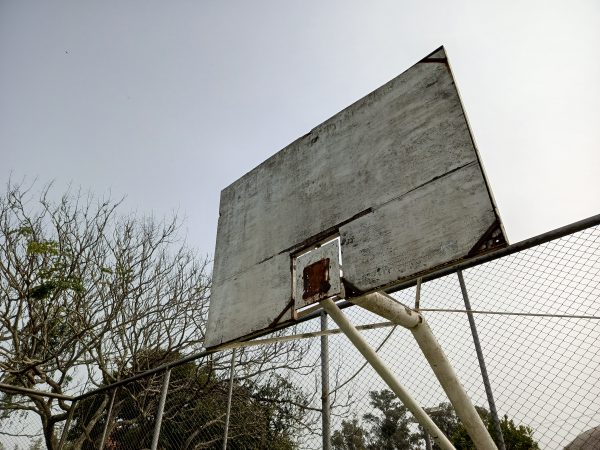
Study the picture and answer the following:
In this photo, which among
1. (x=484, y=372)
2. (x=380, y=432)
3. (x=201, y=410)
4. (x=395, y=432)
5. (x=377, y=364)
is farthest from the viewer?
(x=201, y=410)

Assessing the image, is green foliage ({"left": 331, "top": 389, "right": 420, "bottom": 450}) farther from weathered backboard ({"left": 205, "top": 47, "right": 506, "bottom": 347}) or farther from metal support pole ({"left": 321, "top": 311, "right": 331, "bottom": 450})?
weathered backboard ({"left": 205, "top": 47, "right": 506, "bottom": 347})

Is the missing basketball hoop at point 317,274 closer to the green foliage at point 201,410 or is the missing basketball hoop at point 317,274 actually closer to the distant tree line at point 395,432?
the distant tree line at point 395,432

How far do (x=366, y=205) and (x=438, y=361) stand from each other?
3.63 feet

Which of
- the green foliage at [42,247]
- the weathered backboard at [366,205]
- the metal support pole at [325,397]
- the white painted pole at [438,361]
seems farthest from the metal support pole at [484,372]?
the green foliage at [42,247]

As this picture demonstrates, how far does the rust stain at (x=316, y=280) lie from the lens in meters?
2.38

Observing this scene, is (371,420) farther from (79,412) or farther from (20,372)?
(79,412)

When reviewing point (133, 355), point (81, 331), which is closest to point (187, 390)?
point (133, 355)

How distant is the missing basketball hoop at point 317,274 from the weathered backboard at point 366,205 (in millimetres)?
23

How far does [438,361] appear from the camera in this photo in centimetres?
242

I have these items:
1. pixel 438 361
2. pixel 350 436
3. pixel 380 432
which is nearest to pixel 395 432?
pixel 380 432

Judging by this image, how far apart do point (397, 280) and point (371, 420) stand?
157 inches

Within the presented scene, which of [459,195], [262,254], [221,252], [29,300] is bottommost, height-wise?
[459,195]

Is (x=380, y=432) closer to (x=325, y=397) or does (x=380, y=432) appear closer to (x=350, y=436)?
(x=350, y=436)

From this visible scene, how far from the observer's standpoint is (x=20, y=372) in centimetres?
723
